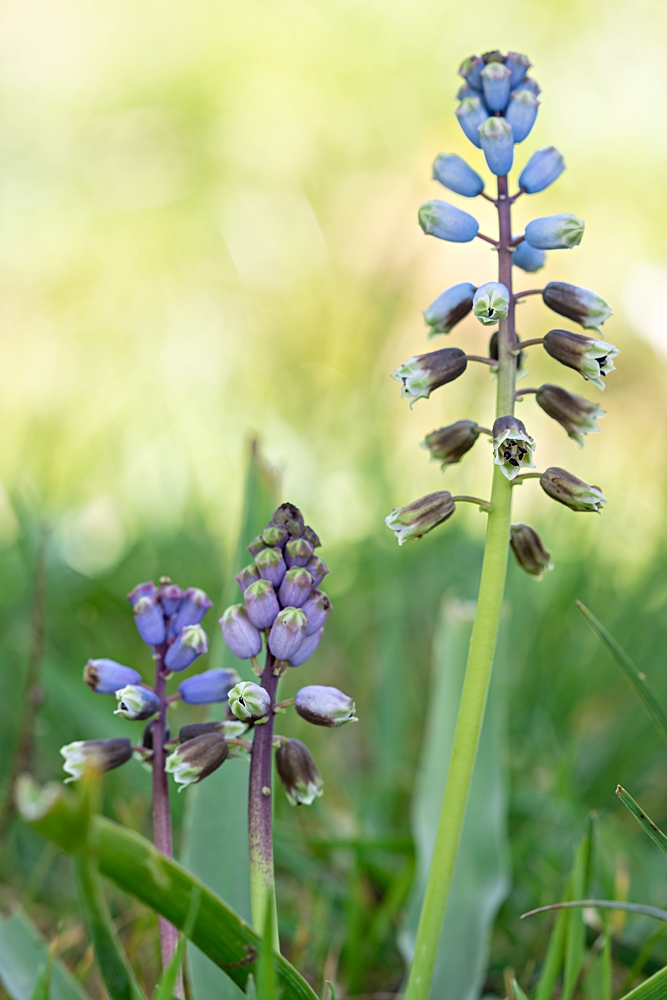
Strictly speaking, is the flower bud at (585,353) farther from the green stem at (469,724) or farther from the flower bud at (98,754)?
the flower bud at (98,754)

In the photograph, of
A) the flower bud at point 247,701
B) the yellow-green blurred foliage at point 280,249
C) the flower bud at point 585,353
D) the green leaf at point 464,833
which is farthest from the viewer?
the yellow-green blurred foliage at point 280,249

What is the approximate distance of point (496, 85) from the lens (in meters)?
0.93

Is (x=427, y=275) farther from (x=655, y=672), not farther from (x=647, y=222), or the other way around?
(x=655, y=672)

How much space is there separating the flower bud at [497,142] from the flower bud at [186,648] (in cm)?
54

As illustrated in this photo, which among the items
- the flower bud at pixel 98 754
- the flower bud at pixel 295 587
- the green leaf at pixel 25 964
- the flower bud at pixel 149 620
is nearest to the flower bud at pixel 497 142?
the flower bud at pixel 295 587

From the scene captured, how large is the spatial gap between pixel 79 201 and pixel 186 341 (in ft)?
5.03

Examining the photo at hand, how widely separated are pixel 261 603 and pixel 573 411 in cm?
38

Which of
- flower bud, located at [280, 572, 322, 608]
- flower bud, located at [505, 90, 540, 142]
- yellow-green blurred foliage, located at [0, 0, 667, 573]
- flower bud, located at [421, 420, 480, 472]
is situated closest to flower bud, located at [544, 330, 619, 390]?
flower bud, located at [421, 420, 480, 472]

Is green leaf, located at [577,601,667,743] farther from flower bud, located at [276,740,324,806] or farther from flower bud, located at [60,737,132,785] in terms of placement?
flower bud, located at [60,737,132,785]

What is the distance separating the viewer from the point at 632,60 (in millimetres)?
5324

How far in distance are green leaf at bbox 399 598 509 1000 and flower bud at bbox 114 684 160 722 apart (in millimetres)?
535

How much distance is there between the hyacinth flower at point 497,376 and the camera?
2.85 feet

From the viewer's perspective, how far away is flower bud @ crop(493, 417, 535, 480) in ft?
2.72

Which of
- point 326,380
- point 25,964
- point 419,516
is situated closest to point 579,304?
point 419,516
